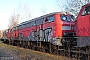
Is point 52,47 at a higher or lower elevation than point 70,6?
lower

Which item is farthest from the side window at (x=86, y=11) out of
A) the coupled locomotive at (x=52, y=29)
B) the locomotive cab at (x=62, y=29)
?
the coupled locomotive at (x=52, y=29)

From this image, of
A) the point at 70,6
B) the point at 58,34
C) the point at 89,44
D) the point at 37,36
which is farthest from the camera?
the point at 70,6

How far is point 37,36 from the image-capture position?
19.1 meters

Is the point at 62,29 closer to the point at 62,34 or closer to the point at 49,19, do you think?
the point at 62,34

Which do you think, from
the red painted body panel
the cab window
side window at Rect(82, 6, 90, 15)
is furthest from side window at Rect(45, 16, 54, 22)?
side window at Rect(82, 6, 90, 15)

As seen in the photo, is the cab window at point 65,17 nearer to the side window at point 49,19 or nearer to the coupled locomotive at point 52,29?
the coupled locomotive at point 52,29

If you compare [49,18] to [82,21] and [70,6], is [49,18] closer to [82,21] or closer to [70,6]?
[82,21]

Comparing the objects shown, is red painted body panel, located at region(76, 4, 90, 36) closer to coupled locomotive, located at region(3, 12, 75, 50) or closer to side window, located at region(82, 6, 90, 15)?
side window, located at region(82, 6, 90, 15)

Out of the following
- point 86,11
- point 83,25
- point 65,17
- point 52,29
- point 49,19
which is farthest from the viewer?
point 49,19

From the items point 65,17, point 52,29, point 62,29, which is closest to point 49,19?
point 52,29

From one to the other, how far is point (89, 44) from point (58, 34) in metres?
4.81

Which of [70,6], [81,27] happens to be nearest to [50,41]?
[81,27]

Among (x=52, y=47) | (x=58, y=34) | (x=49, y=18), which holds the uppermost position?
(x=49, y=18)

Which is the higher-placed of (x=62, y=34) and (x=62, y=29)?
(x=62, y=29)
